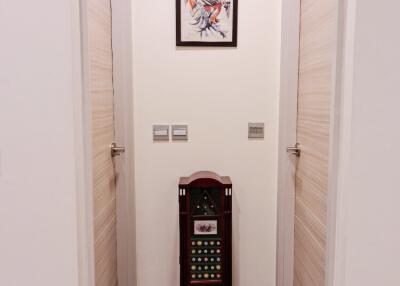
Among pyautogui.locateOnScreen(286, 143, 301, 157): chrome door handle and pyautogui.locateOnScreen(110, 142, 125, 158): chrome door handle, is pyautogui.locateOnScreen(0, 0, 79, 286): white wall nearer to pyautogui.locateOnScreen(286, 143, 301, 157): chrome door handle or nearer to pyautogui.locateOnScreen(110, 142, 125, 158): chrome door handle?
pyautogui.locateOnScreen(110, 142, 125, 158): chrome door handle

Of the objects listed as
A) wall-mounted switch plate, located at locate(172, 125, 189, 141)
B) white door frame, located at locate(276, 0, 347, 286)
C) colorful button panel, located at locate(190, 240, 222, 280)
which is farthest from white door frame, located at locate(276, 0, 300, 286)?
wall-mounted switch plate, located at locate(172, 125, 189, 141)

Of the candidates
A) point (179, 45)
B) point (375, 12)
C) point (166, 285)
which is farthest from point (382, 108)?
point (166, 285)

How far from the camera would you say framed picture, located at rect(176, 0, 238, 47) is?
2.43 metres

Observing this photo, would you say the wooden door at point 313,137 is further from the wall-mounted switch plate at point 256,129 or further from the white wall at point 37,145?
the white wall at point 37,145

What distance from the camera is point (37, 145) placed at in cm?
137

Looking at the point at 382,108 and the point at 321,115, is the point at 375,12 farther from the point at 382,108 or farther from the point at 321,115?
the point at 321,115

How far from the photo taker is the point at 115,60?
7.75 ft

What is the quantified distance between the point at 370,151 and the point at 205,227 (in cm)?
117

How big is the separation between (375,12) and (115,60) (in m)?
1.49

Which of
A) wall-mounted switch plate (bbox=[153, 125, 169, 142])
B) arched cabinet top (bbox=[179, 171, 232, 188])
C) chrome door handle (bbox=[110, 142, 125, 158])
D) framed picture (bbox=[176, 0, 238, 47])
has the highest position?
framed picture (bbox=[176, 0, 238, 47])

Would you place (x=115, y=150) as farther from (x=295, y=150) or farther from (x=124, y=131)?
(x=295, y=150)

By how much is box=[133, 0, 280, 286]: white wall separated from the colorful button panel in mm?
336

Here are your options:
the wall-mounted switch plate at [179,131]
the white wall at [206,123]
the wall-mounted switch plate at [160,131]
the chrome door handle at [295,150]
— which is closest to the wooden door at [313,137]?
the chrome door handle at [295,150]

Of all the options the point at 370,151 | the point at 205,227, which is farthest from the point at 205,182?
the point at 370,151
